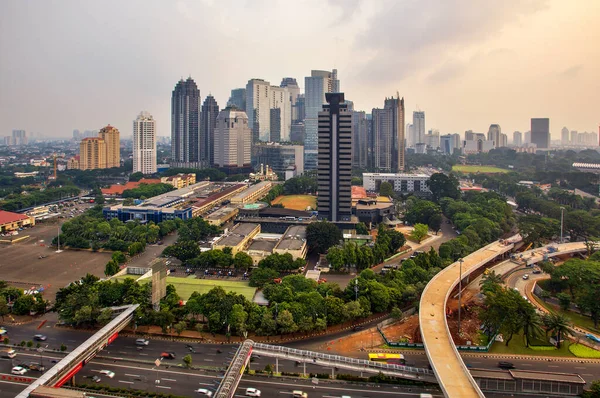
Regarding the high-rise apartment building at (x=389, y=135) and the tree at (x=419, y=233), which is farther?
the high-rise apartment building at (x=389, y=135)

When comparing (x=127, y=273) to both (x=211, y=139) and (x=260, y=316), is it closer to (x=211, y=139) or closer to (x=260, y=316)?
(x=260, y=316)

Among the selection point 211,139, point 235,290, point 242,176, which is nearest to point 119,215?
point 235,290

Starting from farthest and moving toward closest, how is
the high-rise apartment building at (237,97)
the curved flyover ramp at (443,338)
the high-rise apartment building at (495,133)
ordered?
the high-rise apartment building at (495,133)
the high-rise apartment building at (237,97)
the curved flyover ramp at (443,338)

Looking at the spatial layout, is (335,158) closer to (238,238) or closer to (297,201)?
(238,238)

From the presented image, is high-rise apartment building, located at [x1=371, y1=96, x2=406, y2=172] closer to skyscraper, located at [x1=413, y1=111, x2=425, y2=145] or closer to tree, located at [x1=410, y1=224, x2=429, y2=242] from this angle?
tree, located at [x1=410, y1=224, x2=429, y2=242]

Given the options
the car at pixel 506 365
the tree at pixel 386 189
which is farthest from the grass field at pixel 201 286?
the tree at pixel 386 189

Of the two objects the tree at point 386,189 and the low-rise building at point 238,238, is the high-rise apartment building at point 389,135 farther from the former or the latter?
the low-rise building at point 238,238
